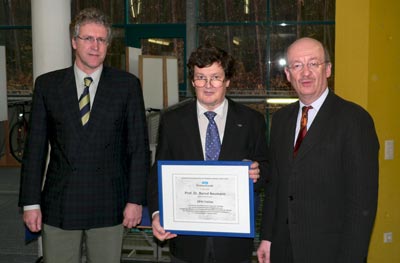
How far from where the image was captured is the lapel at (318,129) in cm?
241

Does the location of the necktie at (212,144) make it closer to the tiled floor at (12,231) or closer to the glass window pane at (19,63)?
the tiled floor at (12,231)

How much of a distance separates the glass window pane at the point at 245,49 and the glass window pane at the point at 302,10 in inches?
17.7

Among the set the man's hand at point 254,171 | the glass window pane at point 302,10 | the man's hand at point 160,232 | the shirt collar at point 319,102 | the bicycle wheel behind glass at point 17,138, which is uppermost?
the glass window pane at point 302,10

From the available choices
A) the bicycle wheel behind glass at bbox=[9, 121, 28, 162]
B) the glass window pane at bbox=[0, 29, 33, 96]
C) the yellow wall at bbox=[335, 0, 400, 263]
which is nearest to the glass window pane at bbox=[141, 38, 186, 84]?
the glass window pane at bbox=[0, 29, 33, 96]

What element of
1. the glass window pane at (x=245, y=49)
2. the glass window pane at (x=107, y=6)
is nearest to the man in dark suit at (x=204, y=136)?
the glass window pane at (x=245, y=49)

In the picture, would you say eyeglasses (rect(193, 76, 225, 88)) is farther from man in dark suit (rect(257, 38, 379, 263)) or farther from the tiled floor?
the tiled floor

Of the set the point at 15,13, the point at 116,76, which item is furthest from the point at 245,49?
the point at 116,76

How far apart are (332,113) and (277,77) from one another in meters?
8.32

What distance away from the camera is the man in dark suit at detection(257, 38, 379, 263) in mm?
2316

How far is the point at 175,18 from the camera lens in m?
10.9

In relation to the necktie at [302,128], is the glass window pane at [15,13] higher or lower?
higher

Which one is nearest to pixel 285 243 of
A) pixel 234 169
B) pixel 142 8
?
pixel 234 169

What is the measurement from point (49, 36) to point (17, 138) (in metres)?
5.79

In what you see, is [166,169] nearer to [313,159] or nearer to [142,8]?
[313,159]
